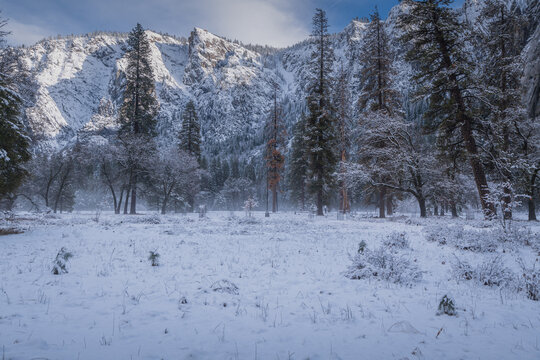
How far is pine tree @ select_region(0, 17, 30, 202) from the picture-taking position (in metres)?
11.0

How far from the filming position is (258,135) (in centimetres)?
14288

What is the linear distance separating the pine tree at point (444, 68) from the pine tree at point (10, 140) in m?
19.4

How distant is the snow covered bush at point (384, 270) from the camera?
528cm

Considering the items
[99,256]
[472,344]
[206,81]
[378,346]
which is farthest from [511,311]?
[206,81]

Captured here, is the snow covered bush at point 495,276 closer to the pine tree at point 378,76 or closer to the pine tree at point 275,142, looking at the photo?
the pine tree at point 378,76

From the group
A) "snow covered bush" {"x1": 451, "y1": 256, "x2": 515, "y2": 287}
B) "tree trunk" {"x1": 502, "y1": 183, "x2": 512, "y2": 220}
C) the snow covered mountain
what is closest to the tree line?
"tree trunk" {"x1": 502, "y1": 183, "x2": 512, "y2": 220}

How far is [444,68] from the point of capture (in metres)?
13.4

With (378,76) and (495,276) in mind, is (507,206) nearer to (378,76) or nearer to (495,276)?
(495,276)

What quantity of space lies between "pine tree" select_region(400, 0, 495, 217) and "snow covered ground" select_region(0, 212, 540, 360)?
8335mm

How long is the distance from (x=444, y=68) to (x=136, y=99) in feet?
89.3

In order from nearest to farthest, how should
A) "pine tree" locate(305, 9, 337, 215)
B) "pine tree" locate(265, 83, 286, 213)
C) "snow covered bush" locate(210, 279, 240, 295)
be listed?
"snow covered bush" locate(210, 279, 240, 295) < "pine tree" locate(305, 9, 337, 215) < "pine tree" locate(265, 83, 286, 213)

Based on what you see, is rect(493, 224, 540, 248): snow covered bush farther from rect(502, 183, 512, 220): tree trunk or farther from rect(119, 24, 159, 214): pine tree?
rect(119, 24, 159, 214): pine tree

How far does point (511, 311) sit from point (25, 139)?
17319mm

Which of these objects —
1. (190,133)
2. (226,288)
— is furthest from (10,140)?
(190,133)
